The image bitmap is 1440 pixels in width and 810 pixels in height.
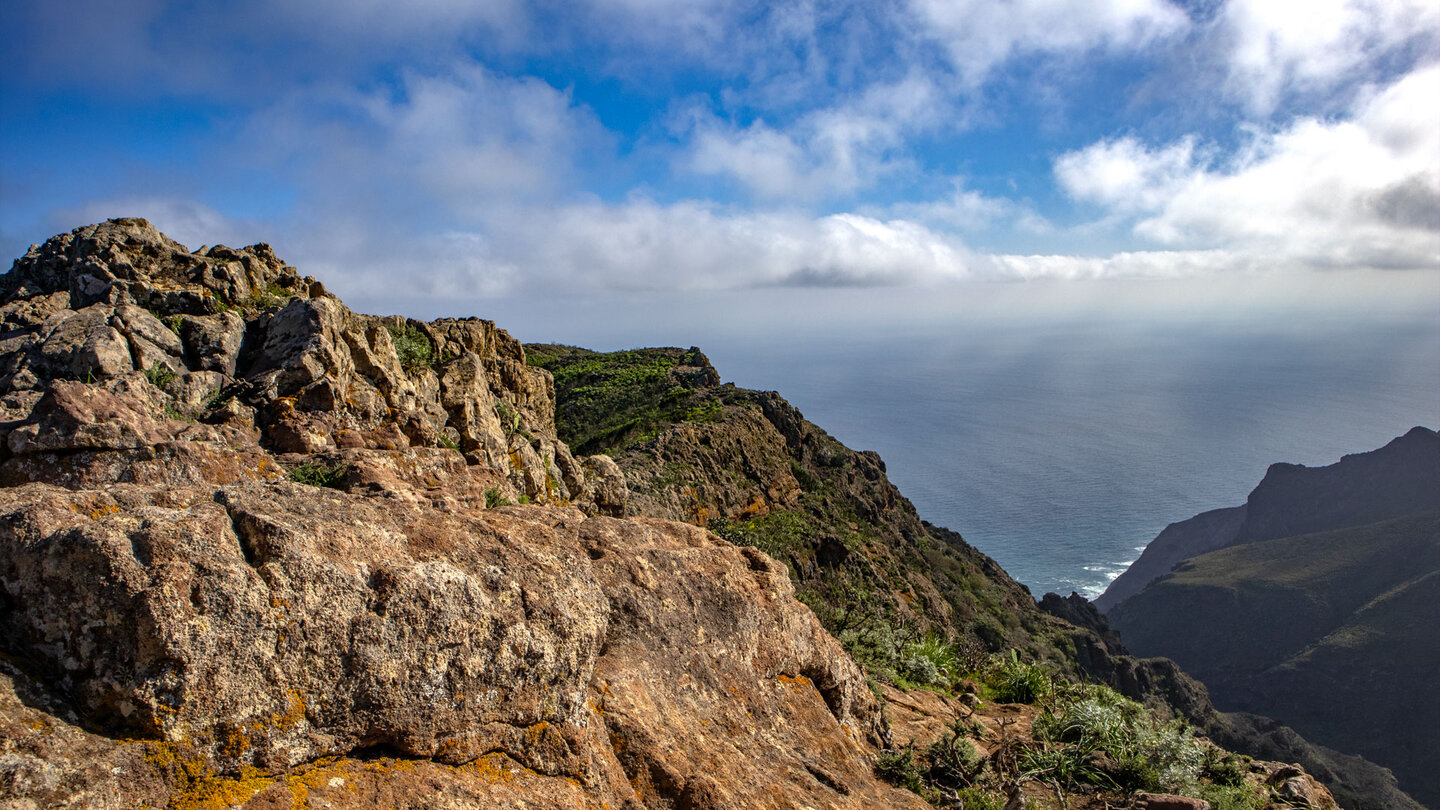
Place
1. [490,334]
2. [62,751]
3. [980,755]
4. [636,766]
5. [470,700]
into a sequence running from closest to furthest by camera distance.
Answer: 1. [62,751]
2. [470,700]
3. [636,766]
4. [980,755]
5. [490,334]

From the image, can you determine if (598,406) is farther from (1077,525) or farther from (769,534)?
(1077,525)

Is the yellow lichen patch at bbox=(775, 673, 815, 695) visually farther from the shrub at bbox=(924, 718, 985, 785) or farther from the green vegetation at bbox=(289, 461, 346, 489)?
the green vegetation at bbox=(289, 461, 346, 489)

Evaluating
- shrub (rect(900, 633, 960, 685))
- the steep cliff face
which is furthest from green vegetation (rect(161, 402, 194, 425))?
shrub (rect(900, 633, 960, 685))

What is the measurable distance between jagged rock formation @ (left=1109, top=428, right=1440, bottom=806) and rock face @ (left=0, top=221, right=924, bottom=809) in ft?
268

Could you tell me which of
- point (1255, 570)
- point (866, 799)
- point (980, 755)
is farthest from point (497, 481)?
point (1255, 570)

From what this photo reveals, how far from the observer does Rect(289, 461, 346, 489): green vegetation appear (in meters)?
6.38

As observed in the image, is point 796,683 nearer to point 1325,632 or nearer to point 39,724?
point 39,724

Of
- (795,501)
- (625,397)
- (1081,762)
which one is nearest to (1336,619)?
(795,501)

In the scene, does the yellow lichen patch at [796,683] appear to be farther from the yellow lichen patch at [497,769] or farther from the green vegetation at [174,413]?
the green vegetation at [174,413]

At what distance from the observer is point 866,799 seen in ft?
22.0

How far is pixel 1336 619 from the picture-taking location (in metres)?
81.8

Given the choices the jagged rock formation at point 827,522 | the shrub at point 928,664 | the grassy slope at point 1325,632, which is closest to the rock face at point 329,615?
the shrub at point 928,664

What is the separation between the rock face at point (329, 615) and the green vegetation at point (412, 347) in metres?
2.17

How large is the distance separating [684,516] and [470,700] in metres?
22.1
